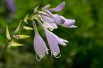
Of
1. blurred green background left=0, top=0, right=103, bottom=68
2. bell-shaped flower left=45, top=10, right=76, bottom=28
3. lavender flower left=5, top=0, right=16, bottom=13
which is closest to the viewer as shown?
bell-shaped flower left=45, top=10, right=76, bottom=28

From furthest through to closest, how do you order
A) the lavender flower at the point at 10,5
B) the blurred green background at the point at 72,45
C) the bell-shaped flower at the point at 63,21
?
the lavender flower at the point at 10,5 < the blurred green background at the point at 72,45 < the bell-shaped flower at the point at 63,21

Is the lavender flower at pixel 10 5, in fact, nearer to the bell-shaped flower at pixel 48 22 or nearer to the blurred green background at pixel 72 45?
the blurred green background at pixel 72 45

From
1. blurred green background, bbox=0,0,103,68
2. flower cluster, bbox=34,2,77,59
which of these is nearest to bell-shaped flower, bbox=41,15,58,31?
flower cluster, bbox=34,2,77,59

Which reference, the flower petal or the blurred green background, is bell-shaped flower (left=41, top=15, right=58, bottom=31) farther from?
the blurred green background

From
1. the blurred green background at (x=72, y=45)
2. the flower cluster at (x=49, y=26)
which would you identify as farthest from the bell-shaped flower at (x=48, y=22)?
the blurred green background at (x=72, y=45)

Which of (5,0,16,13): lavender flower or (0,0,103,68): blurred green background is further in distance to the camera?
(5,0,16,13): lavender flower

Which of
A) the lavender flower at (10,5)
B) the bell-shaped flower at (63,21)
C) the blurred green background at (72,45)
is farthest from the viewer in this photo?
Answer: the lavender flower at (10,5)

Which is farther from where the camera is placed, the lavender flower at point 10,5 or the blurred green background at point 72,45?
the lavender flower at point 10,5

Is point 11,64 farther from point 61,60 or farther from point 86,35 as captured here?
point 86,35

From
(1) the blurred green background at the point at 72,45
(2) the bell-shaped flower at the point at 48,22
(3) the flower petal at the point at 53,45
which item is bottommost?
(1) the blurred green background at the point at 72,45

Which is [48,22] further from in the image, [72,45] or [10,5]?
[10,5]
